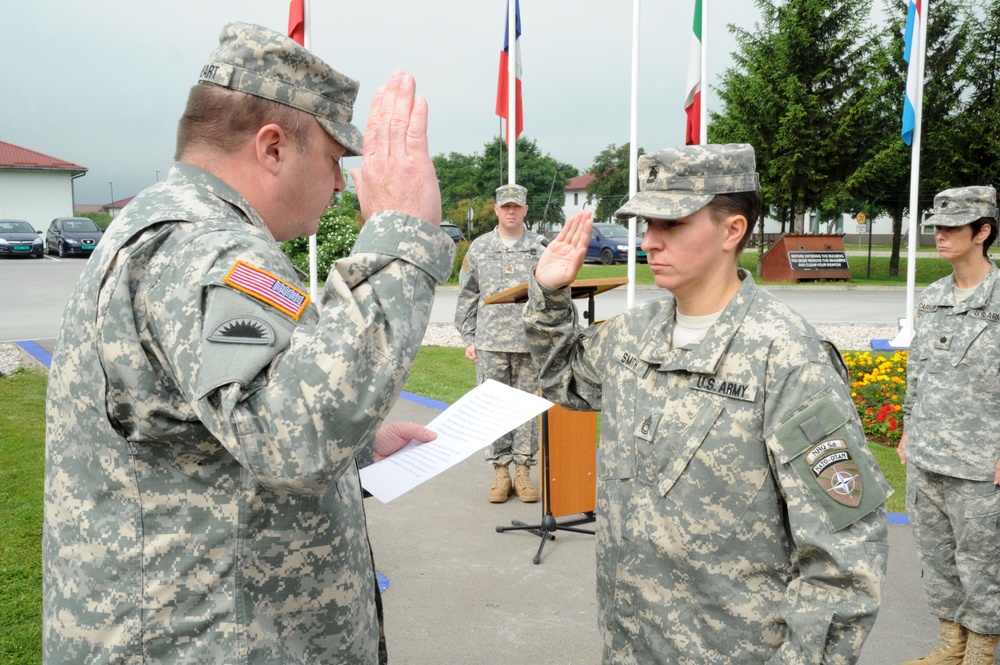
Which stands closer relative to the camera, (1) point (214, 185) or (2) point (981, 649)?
(1) point (214, 185)

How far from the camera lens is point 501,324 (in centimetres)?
632

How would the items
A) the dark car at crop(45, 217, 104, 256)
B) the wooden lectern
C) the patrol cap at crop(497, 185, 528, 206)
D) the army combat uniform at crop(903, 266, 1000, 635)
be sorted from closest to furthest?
the army combat uniform at crop(903, 266, 1000, 635), the wooden lectern, the patrol cap at crop(497, 185, 528, 206), the dark car at crop(45, 217, 104, 256)

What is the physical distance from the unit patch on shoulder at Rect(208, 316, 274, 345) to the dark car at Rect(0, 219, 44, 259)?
1233 inches

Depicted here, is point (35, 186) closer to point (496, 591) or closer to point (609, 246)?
point (609, 246)

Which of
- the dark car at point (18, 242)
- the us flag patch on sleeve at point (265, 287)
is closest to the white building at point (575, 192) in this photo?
the dark car at point (18, 242)

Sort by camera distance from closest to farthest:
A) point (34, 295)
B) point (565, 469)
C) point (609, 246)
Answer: point (565, 469) < point (34, 295) < point (609, 246)

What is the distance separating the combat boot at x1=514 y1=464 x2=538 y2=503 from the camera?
6164 mm

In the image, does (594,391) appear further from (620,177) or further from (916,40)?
(620,177)

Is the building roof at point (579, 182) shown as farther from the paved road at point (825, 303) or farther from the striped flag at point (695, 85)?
the striped flag at point (695, 85)

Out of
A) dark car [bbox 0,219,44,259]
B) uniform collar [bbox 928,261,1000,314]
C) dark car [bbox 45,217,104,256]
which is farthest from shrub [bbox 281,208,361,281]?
dark car [bbox 0,219,44,259]

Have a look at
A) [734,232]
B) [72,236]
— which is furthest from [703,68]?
[72,236]

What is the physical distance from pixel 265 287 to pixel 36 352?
11922 mm

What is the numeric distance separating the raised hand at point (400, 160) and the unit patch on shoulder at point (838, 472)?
105 cm

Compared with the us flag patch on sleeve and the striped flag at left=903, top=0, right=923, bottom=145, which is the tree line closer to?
the striped flag at left=903, top=0, right=923, bottom=145
